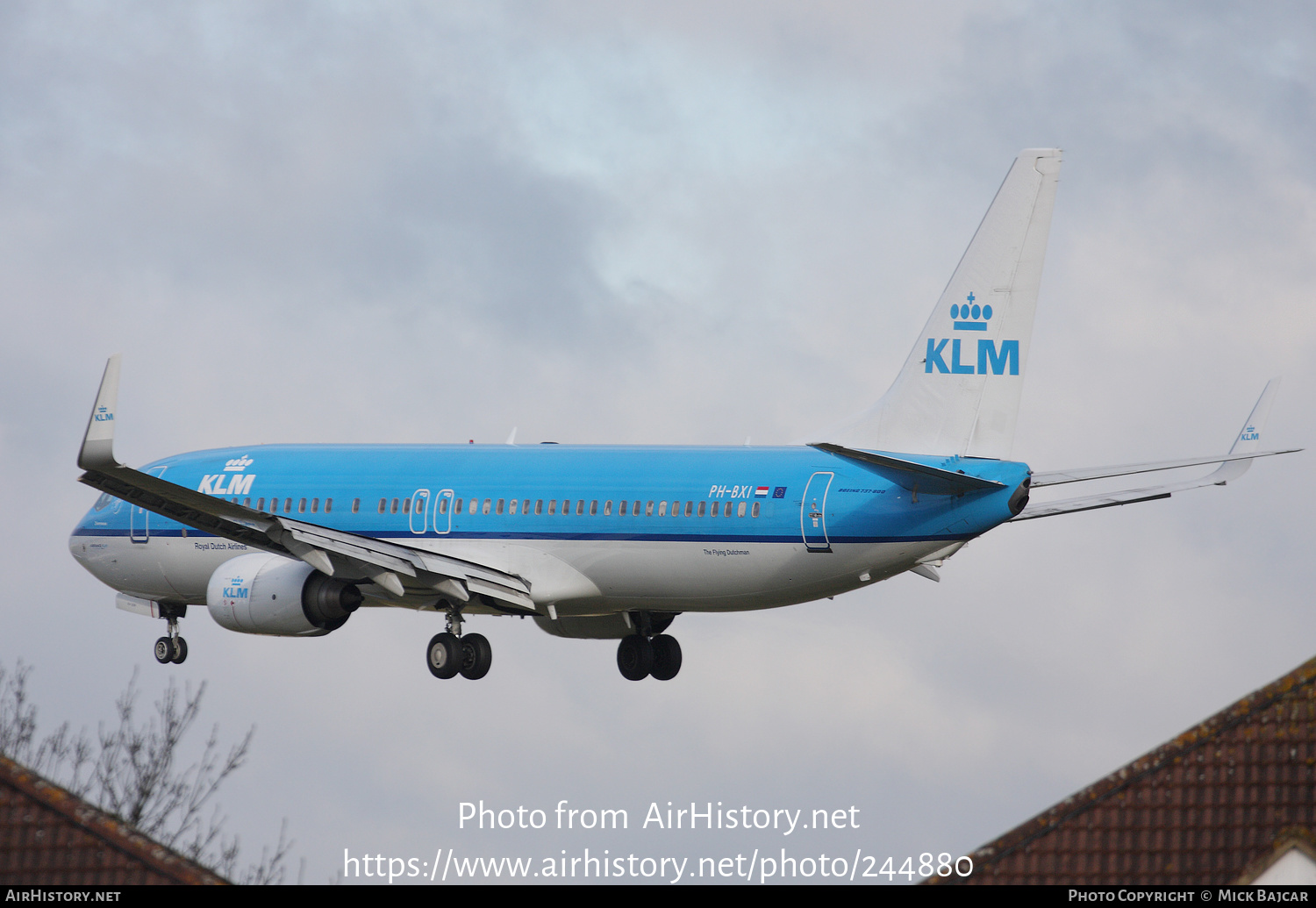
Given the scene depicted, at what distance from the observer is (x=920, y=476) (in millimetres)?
32219

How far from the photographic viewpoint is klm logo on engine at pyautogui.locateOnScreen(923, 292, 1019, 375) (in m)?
32.4

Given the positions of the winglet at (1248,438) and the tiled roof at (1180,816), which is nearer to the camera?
the tiled roof at (1180,816)

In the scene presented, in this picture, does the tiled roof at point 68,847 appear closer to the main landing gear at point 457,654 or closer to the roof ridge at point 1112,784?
the roof ridge at point 1112,784

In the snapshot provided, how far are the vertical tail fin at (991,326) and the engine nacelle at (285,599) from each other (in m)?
11.5

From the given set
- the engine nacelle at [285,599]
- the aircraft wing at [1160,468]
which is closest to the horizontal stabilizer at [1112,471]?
the aircraft wing at [1160,468]

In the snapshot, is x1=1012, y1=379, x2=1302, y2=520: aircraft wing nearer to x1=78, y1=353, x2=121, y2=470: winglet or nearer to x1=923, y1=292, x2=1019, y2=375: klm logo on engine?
x1=923, y1=292, x2=1019, y2=375: klm logo on engine

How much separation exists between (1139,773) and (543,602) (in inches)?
753

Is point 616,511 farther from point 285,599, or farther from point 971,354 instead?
point 971,354

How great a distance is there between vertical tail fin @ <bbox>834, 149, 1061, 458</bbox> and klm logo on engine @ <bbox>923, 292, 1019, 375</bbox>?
0.02 metres

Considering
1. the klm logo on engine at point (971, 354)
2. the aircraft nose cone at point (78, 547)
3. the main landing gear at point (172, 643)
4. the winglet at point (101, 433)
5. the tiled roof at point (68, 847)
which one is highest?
the klm logo on engine at point (971, 354)

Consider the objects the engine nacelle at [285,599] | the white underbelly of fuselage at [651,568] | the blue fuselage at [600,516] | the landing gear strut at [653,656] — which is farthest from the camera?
the landing gear strut at [653,656]

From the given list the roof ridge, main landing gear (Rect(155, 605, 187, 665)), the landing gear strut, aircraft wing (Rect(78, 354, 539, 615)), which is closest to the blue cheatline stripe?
aircraft wing (Rect(78, 354, 539, 615))

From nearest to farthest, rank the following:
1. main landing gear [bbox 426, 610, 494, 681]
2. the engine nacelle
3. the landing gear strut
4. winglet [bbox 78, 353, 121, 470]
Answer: winglet [bbox 78, 353, 121, 470], the engine nacelle, main landing gear [bbox 426, 610, 494, 681], the landing gear strut

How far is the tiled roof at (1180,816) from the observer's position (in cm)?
1903
